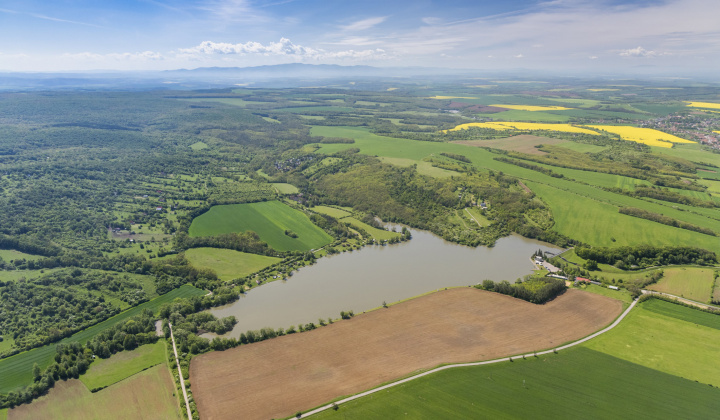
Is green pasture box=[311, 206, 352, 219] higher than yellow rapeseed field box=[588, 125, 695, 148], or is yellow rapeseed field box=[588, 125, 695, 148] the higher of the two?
yellow rapeseed field box=[588, 125, 695, 148]

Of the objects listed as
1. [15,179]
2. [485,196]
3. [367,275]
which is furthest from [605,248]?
[15,179]

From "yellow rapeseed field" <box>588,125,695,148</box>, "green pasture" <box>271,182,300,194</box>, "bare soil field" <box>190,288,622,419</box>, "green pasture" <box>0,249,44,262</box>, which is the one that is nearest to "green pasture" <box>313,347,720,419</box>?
"bare soil field" <box>190,288,622,419</box>

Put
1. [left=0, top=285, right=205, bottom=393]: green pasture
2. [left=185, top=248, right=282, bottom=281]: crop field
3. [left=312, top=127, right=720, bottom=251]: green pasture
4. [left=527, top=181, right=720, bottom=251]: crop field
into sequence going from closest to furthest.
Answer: [left=0, top=285, right=205, bottom=393]: green pasture, [left=185, top=248, right=282, bottom=281]: crop field, [left=527, top=181, right=720, bottom=251]: crop field, [left=312, top=127, right=720, bottom=251]: green pasture

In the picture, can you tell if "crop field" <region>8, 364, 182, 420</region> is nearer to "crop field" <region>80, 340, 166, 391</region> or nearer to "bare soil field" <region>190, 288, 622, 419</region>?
"crop field" <region>80, 340, 166, 391</region>

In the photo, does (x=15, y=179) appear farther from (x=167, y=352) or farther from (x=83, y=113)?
(x=83, y=113)

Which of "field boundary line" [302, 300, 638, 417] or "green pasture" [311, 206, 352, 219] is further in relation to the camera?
"green pasture" [311, 206, 352, 219]

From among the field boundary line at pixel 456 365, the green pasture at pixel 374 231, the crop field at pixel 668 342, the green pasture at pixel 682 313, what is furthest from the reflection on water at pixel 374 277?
the crop field at pixel 668 342

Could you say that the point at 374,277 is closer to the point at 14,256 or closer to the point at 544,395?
the point at 544,395

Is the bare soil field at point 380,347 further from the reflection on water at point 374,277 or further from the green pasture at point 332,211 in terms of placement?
the green pasture at point 332,211
